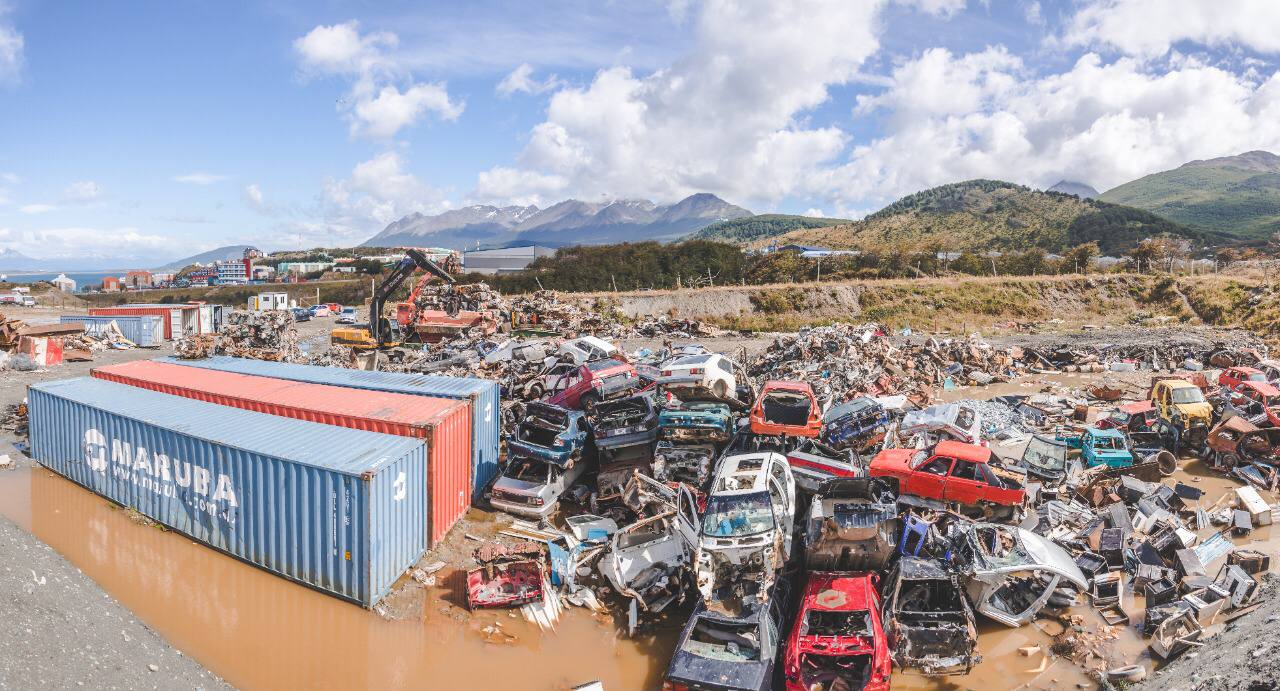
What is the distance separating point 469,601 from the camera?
947 cm

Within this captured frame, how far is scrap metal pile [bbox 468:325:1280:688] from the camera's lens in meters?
7.89

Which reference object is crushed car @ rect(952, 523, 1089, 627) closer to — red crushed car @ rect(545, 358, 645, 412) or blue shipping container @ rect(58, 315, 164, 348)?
red crushed car @ rect(545, 358, 645, 412)

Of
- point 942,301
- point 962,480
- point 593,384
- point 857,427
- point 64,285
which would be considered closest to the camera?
point 962,480

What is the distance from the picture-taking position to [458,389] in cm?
1362

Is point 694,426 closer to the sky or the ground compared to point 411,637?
closer to the sky

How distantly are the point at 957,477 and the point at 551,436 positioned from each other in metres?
7.43

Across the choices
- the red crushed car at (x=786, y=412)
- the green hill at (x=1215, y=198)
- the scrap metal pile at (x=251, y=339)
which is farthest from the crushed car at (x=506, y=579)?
the green hill at (x=1215, y=198)

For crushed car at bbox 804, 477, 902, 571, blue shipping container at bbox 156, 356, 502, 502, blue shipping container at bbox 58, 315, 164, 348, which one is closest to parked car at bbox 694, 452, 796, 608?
crushed car at bbox 804, 477, 902, 571

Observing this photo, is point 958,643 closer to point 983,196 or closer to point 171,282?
point 983,196

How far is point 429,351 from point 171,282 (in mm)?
120588

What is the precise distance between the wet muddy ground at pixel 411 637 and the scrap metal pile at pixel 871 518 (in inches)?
11.3

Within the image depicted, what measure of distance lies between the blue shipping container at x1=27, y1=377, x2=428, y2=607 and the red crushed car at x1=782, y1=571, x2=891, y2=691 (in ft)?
19.6

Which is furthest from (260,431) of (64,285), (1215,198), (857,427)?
(1215,198)

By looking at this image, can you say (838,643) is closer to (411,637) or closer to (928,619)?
(928,619)
